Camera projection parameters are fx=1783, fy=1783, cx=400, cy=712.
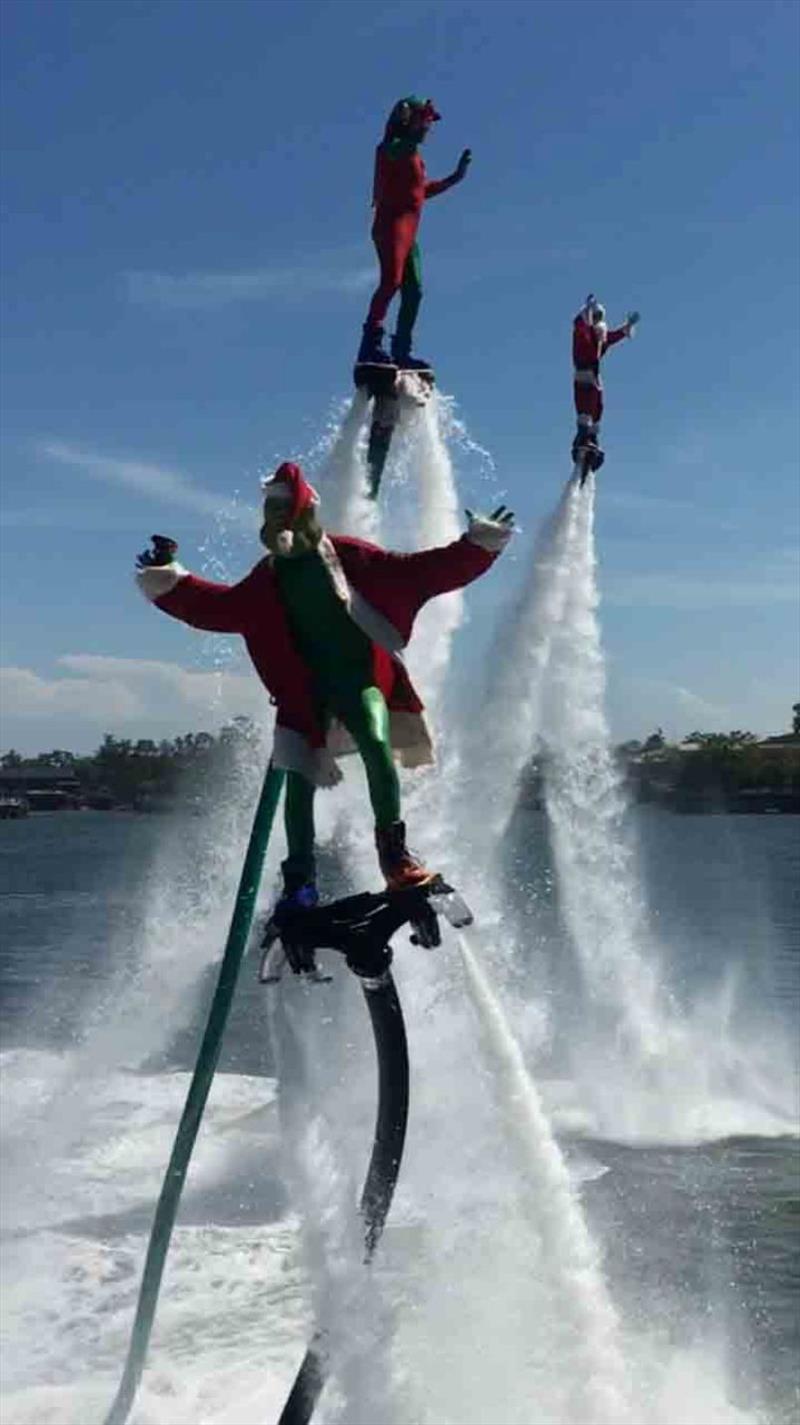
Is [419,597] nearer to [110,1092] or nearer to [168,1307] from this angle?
[168,1307]

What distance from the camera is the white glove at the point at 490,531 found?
6117mm

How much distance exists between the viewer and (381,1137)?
656 cm

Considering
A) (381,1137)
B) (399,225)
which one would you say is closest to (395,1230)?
(381,1137)

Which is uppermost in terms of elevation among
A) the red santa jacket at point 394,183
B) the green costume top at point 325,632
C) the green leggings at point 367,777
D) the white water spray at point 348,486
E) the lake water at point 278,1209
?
the red santa jacket at point 394,183

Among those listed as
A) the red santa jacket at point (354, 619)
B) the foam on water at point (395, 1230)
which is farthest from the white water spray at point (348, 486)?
the red santa jacket at point (354, 619)

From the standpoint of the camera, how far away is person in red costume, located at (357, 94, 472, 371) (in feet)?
24.3

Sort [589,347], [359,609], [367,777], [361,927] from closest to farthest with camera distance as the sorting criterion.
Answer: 1. [361,927]
2. [367,777]
3. [359,609]
4. [589,347]

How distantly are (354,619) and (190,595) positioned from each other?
67 centimetres

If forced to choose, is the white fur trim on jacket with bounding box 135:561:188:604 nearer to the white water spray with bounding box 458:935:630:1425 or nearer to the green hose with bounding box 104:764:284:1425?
the green hose with bounding box 104:764:284:1425

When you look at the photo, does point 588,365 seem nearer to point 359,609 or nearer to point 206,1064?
point 359,609

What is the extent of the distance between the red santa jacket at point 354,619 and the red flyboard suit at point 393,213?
1.45 meters

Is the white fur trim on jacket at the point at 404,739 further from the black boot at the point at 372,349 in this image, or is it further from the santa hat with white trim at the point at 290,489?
the black boot at the point at 372,349

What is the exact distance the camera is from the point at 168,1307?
11.6 meters

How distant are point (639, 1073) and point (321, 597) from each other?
16389 mm
